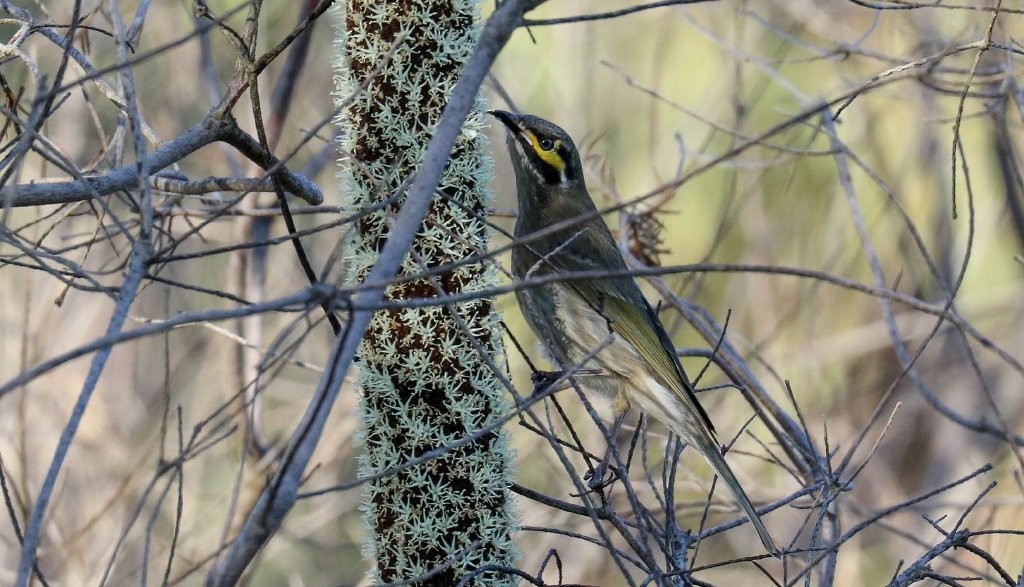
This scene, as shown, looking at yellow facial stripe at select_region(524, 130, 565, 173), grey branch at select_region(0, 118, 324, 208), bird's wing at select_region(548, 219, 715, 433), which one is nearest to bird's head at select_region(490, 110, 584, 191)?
yellow facial stripe at select_region(524, 130, 565, 173)

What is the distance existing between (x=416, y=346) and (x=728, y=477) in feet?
4.81

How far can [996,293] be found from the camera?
852cm

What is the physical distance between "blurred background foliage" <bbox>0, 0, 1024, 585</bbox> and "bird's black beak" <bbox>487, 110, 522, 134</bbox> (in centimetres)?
278

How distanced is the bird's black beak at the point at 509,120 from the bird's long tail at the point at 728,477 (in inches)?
55.4

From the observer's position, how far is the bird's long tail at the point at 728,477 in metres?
3.54

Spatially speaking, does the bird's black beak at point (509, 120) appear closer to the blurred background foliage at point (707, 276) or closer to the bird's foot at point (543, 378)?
the bird's foot at point (543, 378)

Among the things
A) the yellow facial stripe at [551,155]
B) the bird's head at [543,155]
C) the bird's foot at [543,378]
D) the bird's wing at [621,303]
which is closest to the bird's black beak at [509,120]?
the bird's head at [543,155]

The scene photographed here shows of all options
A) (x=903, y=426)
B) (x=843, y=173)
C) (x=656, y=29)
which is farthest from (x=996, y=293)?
(x=843, y=173)

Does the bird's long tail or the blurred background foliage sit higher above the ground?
the blurred background foliage

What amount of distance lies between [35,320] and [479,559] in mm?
4936

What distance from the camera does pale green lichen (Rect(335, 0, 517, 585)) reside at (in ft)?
9.69

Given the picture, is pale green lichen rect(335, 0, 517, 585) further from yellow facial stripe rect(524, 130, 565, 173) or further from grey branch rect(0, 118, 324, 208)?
yellow facial stripe rect(524, 130, 565, 173)

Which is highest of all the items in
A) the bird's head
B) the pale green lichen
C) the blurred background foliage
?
the blurred background foliage

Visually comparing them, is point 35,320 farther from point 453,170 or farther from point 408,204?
point 408,204
